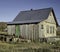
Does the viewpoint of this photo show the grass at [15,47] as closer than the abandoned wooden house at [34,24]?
Yes

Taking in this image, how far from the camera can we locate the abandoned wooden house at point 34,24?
3472cm

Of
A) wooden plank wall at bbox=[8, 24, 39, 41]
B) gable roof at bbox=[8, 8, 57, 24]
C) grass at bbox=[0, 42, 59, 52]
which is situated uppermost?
gable roof at bbox=[8, 8, 57, 24]

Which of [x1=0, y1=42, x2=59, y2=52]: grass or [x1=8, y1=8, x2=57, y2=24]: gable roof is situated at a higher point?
[x1=8, y1=8, x2=57, y2=24]: gable roof

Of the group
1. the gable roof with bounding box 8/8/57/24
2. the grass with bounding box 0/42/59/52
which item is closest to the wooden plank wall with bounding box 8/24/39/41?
the gable roof with bounding box 8/8/57/24

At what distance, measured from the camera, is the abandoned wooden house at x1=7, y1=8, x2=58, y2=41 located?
114 feet

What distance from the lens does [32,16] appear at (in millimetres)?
36906

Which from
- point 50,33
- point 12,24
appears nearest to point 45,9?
point 50,33

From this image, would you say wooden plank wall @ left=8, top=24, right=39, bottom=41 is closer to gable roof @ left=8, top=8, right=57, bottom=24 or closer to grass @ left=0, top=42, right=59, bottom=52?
gable roof @ left=8, top=8, right=57, bottom=24

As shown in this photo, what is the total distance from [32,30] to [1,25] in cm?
3261

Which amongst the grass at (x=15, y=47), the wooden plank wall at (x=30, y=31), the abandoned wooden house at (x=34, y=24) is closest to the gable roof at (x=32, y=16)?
the abandoned wooden house at (x=34, y=24)

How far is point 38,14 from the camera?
36812 mm

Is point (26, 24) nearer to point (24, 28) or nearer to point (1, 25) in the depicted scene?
point (24, 28)

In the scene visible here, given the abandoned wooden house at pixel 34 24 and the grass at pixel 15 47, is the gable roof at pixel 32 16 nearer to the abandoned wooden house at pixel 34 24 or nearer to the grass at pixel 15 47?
the abandoned wooden house at pixel 34 24

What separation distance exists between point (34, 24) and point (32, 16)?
2756 millimetres
